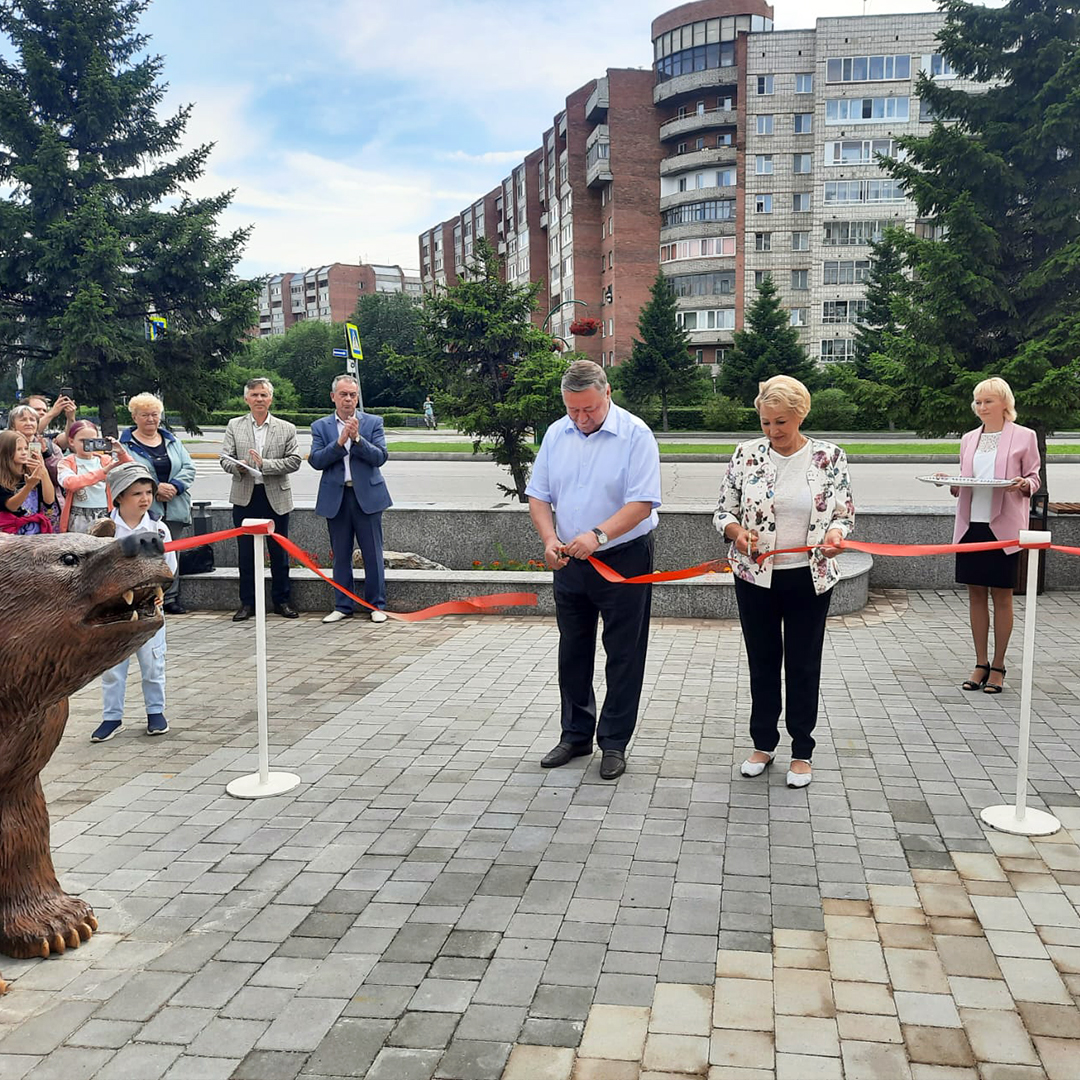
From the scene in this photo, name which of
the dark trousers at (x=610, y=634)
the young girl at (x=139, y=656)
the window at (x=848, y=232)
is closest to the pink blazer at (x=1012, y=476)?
the dark trousers at (x=610, y=634)

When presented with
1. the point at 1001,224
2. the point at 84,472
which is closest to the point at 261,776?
the point at 84,472

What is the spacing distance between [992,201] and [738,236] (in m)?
52.8

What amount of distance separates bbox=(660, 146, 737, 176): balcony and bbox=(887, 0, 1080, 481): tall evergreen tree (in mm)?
53425

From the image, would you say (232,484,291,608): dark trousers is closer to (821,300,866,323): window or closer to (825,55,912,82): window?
(821,300,866,323): window

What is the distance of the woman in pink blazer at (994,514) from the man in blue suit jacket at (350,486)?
4.79 metres

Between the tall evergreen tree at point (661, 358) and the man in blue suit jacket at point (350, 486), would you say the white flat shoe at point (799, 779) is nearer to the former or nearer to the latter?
the man in blue suit jacket at point (350, 486)

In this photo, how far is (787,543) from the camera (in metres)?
4.82

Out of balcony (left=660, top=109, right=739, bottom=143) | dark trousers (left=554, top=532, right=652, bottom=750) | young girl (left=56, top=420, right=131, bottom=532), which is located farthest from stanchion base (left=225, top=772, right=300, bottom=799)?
balcony (left=660, top=109, right=739, bottom=143)

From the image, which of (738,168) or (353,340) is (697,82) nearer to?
(738,168)

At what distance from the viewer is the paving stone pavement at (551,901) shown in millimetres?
2803

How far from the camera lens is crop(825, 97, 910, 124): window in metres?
56.5

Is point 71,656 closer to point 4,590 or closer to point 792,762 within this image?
point 4,590

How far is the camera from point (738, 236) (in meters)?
60.9

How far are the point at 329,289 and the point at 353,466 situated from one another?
14438 centimetres
